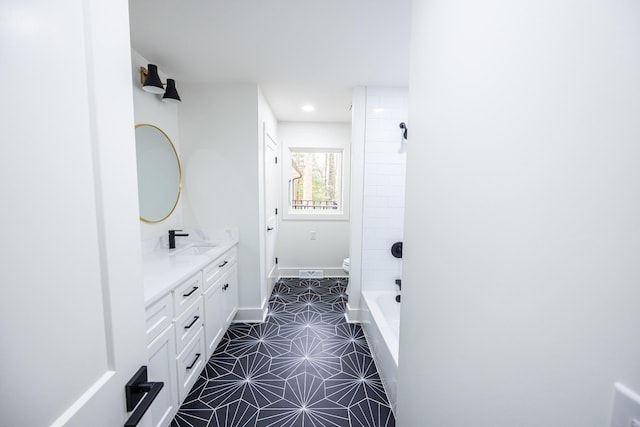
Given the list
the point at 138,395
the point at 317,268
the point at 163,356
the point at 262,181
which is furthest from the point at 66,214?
the point at 317,268

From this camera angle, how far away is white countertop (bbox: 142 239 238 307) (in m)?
Result: 1.28

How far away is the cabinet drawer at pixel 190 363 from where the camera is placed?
1533 millimetres

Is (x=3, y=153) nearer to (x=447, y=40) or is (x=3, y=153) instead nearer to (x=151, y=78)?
(x=447, y=40)

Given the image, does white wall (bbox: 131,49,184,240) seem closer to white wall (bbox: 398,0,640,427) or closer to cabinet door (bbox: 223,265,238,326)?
cabinet door (bbox: 223,265,238,326)

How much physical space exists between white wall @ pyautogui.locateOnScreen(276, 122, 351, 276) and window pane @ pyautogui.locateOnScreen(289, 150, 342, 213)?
7.7 inches

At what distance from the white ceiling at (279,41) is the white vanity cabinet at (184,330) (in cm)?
152

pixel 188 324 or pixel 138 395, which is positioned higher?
pixel 138 395

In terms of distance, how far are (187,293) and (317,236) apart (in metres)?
2.46

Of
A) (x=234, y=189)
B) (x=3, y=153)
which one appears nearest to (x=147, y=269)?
(x=234, y=189)

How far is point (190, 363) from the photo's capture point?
1.66 meters

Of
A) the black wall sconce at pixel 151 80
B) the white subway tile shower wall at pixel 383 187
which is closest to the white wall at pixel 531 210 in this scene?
the white subway tile shower wall at pixel 383 187

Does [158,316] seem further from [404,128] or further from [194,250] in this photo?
[404,128]

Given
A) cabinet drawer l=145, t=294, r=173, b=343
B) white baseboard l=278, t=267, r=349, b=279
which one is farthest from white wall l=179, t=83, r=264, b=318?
white baseboard l=278, t=267, r=349, b=279

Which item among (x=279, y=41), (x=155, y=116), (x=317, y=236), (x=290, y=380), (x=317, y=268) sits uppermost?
(x=279, y=41)
